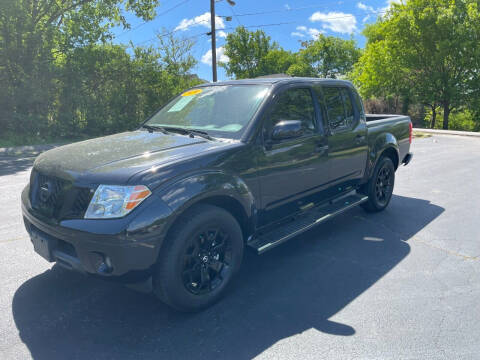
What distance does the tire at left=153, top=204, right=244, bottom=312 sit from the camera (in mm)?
2852

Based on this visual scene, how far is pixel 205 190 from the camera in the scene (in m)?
3.02

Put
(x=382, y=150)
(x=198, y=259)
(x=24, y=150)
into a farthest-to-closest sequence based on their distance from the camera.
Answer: (x=24, y=150) < (x=382, y=150) < (x=198, y=259)

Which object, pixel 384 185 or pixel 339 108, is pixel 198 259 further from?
pixel 384 185

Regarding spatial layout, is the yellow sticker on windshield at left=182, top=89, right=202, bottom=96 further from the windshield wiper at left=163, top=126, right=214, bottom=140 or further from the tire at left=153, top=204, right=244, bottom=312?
the tire at left=153, top=204, right=244, bottom=312

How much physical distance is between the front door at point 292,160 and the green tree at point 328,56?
69.6m

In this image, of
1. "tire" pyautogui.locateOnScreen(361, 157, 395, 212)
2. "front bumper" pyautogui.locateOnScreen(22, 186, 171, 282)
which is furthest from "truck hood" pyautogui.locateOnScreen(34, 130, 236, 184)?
"tire" pyautogui.locateOnScreen(361, 157, 395, 212)

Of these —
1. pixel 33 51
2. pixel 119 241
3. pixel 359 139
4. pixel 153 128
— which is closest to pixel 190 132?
pixel 153 128

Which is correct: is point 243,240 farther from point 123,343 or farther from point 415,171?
point 415,171

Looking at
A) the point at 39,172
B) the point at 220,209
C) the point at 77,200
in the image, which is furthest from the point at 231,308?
the point at 39,172

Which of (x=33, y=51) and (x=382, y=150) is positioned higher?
(x=33, y=51)

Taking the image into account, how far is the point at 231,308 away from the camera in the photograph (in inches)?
127

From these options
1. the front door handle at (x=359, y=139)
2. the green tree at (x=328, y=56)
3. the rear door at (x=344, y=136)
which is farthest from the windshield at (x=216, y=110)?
the green tree at (x=328, y=56)

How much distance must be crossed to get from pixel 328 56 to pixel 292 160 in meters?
73.7

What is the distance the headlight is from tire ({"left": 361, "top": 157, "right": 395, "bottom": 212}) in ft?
12.1
